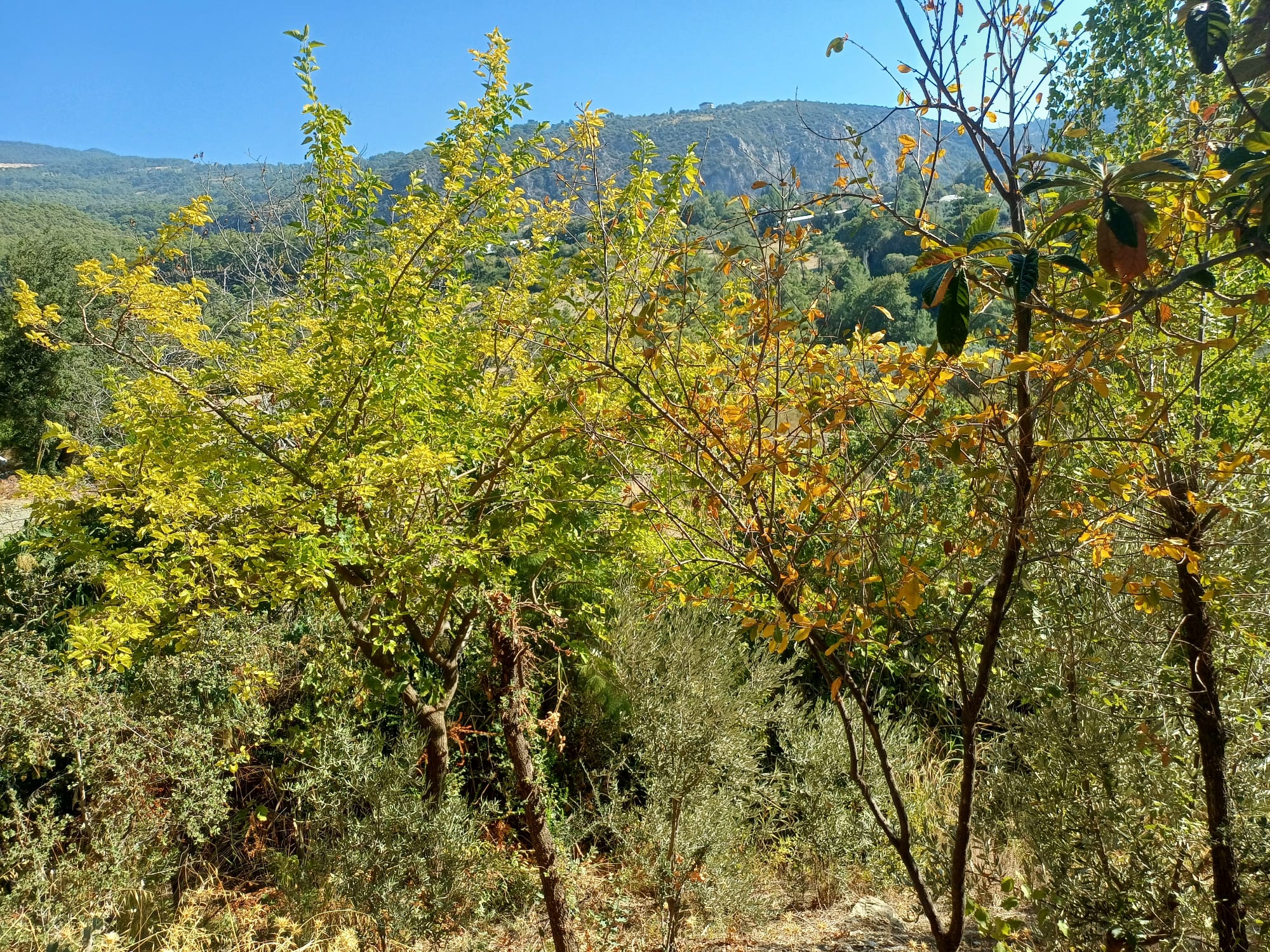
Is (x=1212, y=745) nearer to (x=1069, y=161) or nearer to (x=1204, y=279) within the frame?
(x=1204, y=279)

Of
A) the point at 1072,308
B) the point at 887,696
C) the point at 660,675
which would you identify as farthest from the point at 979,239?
the point at 887,696

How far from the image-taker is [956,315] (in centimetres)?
112

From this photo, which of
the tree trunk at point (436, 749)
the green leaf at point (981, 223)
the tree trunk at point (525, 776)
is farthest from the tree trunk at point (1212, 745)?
the tree trunk at point (436, 749)

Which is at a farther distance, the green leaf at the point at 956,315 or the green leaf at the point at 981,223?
the green leaf at the point at 981,223

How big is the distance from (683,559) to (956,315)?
5.50ft

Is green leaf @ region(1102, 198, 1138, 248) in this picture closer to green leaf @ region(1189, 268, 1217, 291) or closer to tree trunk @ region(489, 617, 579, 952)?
green leaf @ region(1189, 268, 1217, 291)

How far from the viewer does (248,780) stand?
5270 mm

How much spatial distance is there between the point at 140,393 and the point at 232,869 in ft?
11.3

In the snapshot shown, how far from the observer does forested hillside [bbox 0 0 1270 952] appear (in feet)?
5.71

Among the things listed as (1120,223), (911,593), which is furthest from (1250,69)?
(911,593)

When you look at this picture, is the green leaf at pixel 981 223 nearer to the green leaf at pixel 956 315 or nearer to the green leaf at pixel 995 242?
the green leaf at pixel 995 242

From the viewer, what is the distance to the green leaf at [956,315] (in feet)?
3.68

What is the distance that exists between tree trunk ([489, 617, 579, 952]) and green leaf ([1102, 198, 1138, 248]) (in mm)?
2504

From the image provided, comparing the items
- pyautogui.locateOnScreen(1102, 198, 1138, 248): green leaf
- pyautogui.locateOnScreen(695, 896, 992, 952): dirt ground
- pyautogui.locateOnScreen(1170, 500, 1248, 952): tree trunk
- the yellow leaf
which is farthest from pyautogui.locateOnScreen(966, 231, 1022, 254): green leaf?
pyautogui.locateOnScreen(695, 896, 992, 952): dirt ground
